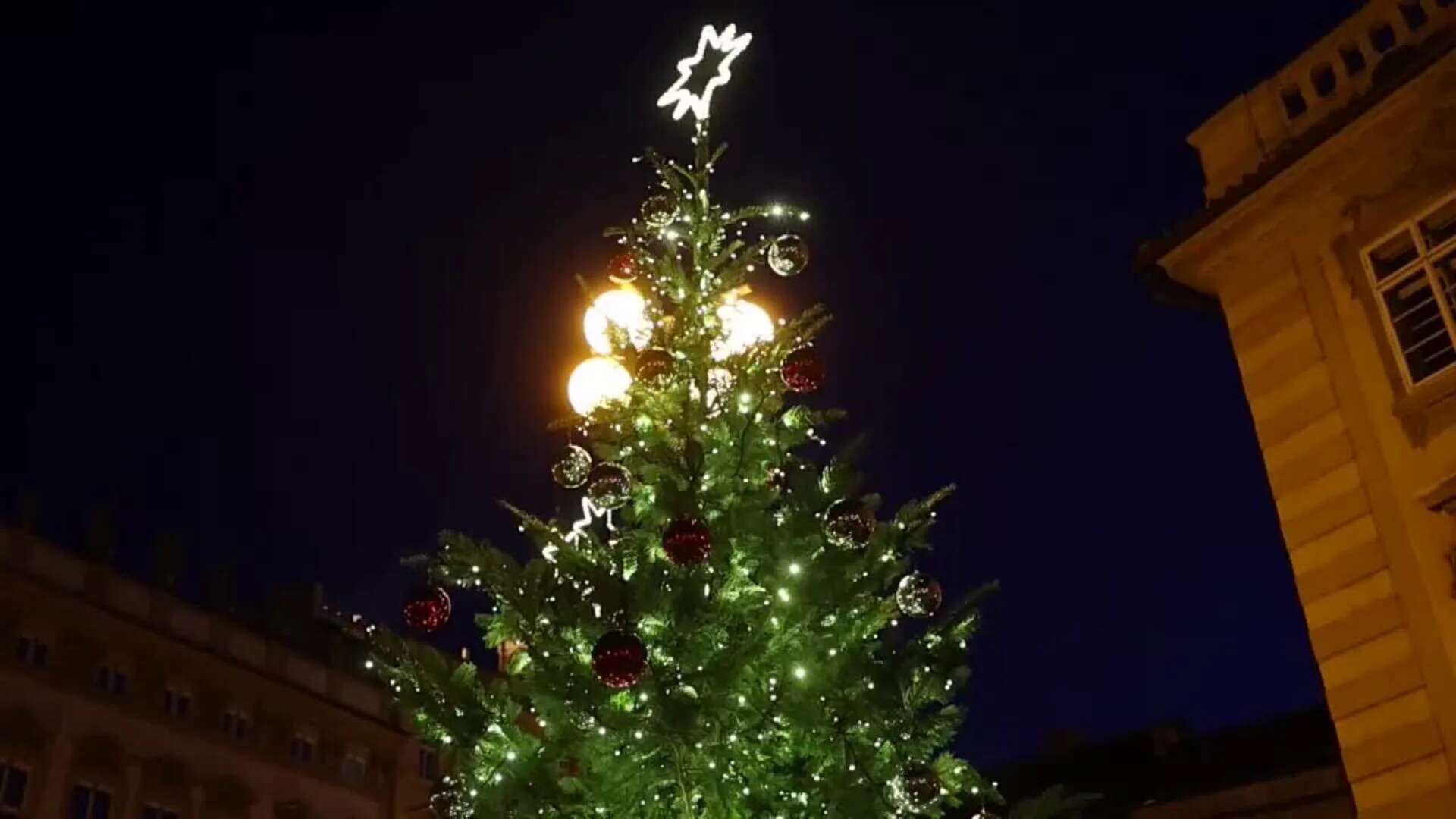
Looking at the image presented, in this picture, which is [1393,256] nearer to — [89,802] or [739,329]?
[739,329]

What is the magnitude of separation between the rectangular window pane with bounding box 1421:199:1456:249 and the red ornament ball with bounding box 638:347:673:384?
18.2 feet

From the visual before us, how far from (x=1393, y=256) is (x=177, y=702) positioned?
2738cm

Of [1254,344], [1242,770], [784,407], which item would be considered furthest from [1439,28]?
[1242,770]

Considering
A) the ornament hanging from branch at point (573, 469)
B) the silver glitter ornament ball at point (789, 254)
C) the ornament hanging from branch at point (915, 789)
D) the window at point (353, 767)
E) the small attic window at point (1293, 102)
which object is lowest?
the ornament hanging from branch at point (915, 789)

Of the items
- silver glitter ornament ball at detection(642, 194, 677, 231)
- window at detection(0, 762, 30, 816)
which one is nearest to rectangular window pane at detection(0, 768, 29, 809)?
window at detection(0, 762, 30, 816)

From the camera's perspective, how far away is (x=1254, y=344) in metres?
10.4

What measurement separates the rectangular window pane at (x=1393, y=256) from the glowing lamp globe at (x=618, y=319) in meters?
5.33

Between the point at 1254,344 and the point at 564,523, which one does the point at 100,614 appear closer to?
the point at 564,523

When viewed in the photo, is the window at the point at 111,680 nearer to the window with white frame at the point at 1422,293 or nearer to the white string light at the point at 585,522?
the white string light at the point at 585,522

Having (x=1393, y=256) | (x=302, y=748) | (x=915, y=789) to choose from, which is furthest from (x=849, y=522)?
(x=302, y=748)

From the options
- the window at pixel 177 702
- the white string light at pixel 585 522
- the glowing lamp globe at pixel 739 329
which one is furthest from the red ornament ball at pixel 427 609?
the window at pixel 177 702

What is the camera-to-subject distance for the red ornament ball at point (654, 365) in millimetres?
8078

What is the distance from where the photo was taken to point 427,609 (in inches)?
318

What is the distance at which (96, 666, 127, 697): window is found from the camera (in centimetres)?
2817
